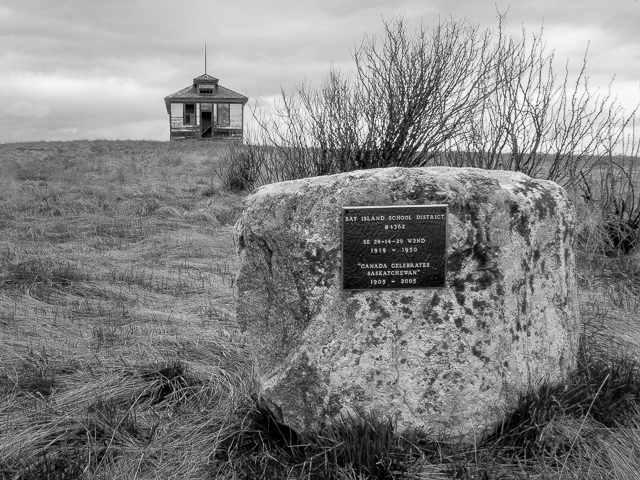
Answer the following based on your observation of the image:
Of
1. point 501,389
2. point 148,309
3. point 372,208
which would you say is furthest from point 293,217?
point 148,309

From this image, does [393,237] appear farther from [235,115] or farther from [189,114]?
[189,114]

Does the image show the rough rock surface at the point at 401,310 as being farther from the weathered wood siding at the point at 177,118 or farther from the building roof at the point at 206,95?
the weathered wood siding at the point at 177,118

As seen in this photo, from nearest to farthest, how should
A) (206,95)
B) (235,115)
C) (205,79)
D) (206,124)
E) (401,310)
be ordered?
(401,310) < (206,95) < (206,124) < (235,115) < (205,79)

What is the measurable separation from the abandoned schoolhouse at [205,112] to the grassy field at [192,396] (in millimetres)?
31535

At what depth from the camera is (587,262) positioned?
6941 millimetres

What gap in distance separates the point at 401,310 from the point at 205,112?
3748 centimetres

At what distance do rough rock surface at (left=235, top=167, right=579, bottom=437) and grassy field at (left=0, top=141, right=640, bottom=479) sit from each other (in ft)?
0.55

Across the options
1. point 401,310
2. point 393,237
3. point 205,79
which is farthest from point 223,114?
point 401,310

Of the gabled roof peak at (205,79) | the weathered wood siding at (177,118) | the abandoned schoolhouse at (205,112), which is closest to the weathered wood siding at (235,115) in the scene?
the abandoned schoolhouse at (205,112)

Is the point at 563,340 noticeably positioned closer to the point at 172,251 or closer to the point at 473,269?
the point at 473,269

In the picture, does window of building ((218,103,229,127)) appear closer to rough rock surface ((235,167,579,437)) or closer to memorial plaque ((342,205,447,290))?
rough rock surface ((235,167,579,437))

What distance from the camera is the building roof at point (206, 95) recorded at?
125 ft

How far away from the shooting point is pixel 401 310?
296 cm

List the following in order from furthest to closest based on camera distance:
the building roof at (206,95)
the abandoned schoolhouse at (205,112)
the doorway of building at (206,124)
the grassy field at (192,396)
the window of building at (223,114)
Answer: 1. the doorway of building at (206,124)
2. the window of building at (223,114)
3. the abandoned schoolhouse at (205,112)
4. the building roof at (206,95)
5. the grassy field at (192,396)
